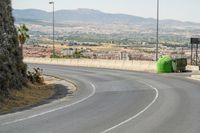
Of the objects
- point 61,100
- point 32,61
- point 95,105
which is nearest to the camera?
point 95,105

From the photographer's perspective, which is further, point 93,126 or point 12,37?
point 12,37

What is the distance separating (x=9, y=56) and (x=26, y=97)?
3473mm

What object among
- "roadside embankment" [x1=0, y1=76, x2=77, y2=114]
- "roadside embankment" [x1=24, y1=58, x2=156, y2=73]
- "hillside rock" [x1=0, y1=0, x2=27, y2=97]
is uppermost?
"hillside rock" [x1=0, y1=0, x2=27, y2=97]

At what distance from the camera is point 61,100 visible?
97.0ft

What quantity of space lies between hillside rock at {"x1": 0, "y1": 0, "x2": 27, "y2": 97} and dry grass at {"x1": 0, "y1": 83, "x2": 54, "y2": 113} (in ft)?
1.56

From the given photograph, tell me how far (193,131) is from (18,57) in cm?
1922

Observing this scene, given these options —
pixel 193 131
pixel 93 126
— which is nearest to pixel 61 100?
pixel 93 126

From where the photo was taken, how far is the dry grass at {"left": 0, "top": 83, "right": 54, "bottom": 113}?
26.5m

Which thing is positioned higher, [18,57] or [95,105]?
[18,57]

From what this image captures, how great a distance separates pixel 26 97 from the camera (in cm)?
3039

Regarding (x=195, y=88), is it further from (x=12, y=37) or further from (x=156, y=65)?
(x=156, y=65)

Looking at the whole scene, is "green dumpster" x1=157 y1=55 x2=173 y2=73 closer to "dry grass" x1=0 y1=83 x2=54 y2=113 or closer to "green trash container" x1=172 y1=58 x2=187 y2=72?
"green trash container" x1=172 y1=58 x2=187 y2=72

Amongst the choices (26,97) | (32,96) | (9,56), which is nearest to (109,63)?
(9,56)

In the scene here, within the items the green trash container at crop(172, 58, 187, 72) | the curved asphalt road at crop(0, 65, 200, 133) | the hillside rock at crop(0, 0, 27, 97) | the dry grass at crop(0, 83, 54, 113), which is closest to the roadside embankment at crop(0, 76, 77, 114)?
the dry grass at crop(0, 83, 54, 113)
